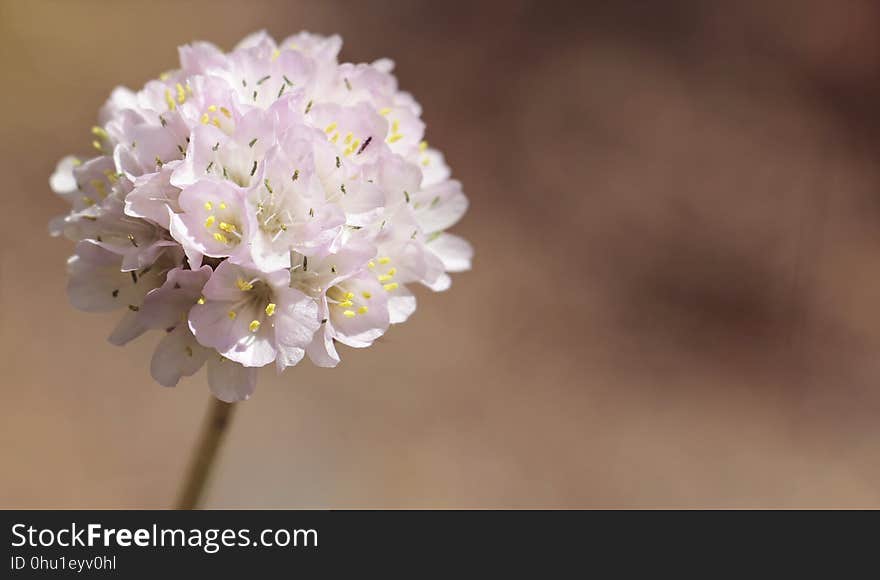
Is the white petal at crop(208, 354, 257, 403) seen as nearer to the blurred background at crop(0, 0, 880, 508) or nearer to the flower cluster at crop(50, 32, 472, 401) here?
the flower cluster at crop(50, 32, 472, 401)

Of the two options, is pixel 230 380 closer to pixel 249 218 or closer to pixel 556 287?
pixel 249 218

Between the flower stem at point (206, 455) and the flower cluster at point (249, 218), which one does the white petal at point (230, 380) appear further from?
the flower stem at point (206, 455)

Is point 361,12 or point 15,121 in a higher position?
point 361,12

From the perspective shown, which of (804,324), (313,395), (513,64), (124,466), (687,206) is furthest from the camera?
(513,64)

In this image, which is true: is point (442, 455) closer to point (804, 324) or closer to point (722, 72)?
point (804, 324)

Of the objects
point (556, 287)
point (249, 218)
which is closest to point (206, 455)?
point (249, 218)

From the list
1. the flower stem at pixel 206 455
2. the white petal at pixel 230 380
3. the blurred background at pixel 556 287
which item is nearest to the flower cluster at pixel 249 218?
the white petal at pixel 230 380
